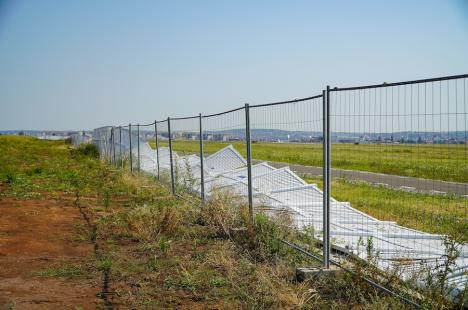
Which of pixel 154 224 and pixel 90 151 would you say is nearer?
pixel 154 224

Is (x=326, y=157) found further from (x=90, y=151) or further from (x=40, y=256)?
(x=90, y=151)

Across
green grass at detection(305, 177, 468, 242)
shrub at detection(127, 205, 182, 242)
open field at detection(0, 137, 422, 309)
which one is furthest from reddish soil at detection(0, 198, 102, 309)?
green grass at detection(305, 177, 468, 242)

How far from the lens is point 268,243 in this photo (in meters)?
6.75

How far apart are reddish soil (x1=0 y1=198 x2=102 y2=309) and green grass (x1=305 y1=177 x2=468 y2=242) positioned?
3597 millimetres

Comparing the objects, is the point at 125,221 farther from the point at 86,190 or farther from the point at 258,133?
the point at 86,190

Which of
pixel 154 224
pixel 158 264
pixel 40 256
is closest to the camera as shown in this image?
pixel 158 264

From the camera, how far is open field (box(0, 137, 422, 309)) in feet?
16.7

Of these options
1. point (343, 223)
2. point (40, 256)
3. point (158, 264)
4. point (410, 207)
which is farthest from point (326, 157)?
point (40, 256)

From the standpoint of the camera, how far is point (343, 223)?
7.87 m

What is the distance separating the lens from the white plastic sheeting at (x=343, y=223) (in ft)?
17.0

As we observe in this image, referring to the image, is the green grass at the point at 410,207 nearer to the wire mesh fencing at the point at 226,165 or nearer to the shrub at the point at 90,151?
the wire mesh fencing at the point at 226,165

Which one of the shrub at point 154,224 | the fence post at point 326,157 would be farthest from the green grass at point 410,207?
the shrub at point 154,224

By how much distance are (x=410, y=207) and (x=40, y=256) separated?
509 centimetres

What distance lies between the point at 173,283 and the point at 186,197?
5539 mm
